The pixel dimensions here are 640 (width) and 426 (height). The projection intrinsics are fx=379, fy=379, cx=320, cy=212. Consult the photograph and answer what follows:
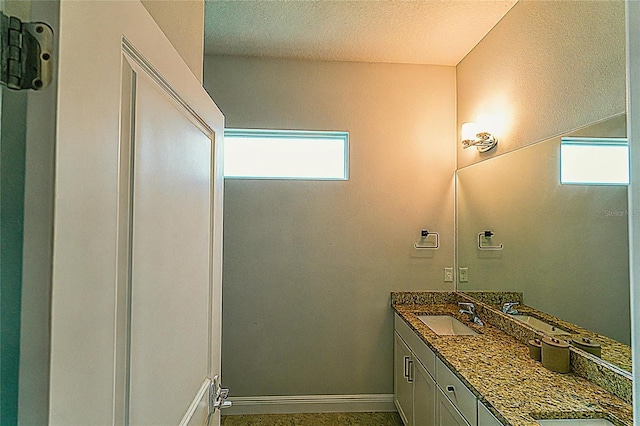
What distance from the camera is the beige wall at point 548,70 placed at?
1.64 meters

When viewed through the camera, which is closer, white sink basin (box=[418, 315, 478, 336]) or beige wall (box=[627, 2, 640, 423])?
beige wall (box=[627, 2, 640, 423])

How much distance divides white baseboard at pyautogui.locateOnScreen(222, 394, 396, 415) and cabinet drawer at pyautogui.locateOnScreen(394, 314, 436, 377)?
0.65 m

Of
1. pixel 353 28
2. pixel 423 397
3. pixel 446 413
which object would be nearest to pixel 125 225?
pixel 446 413

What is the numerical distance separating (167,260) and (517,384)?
1455 mm

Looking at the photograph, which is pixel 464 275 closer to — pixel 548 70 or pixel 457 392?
pixel 457 392

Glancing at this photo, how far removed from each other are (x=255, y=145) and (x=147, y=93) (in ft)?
8.04

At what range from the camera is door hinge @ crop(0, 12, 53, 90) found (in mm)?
433

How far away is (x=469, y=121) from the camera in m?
2.96

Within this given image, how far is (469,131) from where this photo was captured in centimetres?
275

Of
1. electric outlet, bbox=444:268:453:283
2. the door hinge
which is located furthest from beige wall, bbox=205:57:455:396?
the door hinge

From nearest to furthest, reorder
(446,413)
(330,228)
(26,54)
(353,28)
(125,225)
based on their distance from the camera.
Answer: (26,54) < (125,225) < (446,413) < (353,28) < (330,228)

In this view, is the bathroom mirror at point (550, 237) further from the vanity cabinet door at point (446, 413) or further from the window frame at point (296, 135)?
the window frame at point (296, 135)

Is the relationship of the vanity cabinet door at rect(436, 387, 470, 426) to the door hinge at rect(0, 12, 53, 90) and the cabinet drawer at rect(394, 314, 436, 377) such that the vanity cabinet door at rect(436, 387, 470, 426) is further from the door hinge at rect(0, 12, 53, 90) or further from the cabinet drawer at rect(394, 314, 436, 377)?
the door hinge at rect(0, 12, 53, 90)

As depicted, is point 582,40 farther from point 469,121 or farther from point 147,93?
point 147,93
